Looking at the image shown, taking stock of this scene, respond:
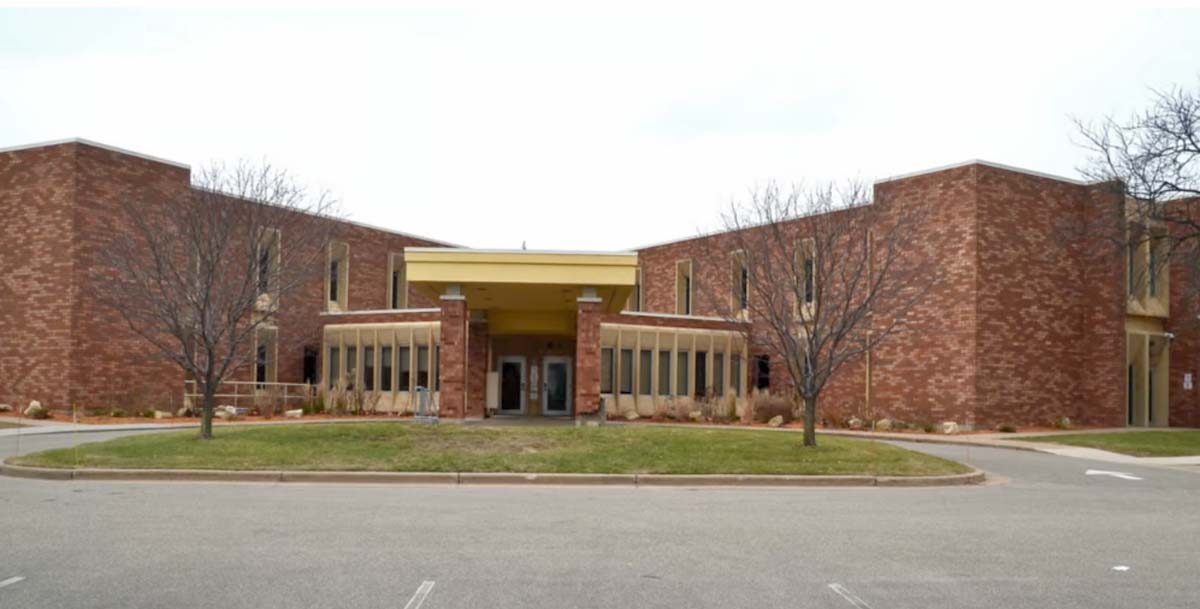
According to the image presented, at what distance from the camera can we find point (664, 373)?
38.6 m

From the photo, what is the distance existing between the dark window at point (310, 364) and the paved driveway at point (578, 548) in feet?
89.1

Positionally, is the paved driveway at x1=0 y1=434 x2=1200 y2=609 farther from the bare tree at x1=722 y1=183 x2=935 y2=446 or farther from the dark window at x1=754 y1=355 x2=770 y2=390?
the dark window at x1=754 y1=355 x2=770 y2=390

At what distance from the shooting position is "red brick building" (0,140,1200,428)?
2994cm

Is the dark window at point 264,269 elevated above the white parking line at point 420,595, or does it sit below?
above

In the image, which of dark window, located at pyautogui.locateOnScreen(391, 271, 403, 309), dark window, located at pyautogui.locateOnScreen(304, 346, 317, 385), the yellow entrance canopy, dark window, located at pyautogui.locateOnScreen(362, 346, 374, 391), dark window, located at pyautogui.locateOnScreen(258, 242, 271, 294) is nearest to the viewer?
dark window, located at pyautogui.locateOnScreen(258, 242, 271, 294)

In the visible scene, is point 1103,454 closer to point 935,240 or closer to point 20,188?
point 935,240

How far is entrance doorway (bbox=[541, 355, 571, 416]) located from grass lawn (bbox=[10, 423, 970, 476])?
1757 cm

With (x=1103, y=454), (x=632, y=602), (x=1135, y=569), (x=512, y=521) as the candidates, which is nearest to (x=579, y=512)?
(x=512, y=521)

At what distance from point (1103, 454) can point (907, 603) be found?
1958cm

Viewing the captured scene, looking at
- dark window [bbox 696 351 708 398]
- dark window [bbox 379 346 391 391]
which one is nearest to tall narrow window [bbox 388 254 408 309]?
dark window [bbox 379 346 391 391]

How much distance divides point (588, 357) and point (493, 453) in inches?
364

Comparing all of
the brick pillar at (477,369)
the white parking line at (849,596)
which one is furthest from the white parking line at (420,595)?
the brick pillar at (477,369)

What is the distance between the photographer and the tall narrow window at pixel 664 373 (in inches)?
1512

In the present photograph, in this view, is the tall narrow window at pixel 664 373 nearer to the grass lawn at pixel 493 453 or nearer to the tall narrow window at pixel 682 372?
the tall narrow window at pixel 682 372
